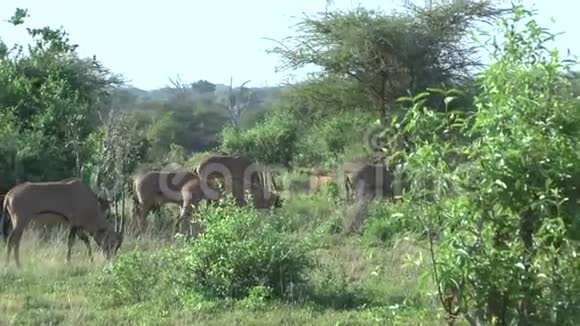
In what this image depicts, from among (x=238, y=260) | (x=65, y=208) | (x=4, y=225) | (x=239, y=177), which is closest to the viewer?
→ (x=238, y=260)

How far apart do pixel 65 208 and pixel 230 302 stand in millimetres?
4001

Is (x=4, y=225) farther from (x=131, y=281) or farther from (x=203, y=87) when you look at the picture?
(x=203, y=87)

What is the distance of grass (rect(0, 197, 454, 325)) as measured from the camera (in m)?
7.92

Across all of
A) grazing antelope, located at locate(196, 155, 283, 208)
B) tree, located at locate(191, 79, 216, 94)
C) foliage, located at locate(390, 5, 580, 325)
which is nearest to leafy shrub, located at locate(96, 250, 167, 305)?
foliage, located at locate(390, 5, 580, 325)

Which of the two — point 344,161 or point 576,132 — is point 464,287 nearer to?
point 576,132

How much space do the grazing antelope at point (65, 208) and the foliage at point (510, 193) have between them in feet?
22.8

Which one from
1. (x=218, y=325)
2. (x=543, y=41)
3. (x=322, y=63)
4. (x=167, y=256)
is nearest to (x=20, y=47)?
(x=322, y=63)

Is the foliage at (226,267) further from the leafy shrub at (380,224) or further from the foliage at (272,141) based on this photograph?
the foliage at (272,141)

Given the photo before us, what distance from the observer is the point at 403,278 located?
1016 cm

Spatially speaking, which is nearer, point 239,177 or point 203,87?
point 239,177

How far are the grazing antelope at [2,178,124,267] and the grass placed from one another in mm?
490


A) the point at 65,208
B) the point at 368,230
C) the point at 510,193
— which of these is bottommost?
the point at 368,230

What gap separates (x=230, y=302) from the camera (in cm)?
859

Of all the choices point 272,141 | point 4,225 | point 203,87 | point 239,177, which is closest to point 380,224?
point 239,177
